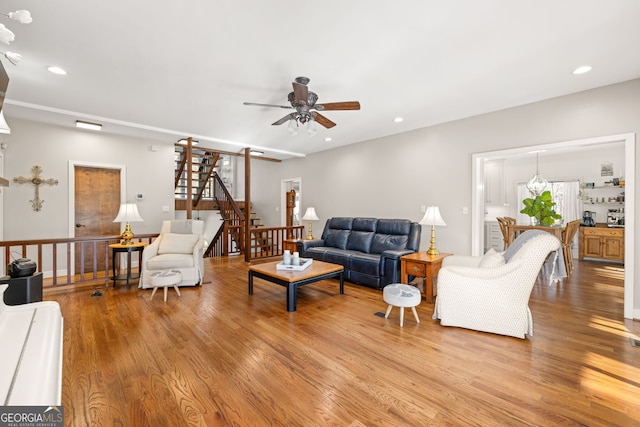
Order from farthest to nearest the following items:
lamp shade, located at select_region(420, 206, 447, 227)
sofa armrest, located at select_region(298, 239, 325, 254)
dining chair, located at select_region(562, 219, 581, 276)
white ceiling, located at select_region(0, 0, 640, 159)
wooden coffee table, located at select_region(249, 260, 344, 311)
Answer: sofa armrest, located at select_region(298, 239, 325, 254)
dining chair, located at select_region(562, 219, 581, 276)
lamp shade, located at select_region(420, 206, 447, 227)
wooden coffee table, located at select_region(249, 260, 344, 311)
white ceiling, located at select_region(0, 0, 640, 159)

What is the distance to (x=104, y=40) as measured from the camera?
95.0 inches

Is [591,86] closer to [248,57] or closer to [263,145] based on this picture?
[248,57]

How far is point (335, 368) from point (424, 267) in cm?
200

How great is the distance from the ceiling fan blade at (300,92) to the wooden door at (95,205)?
4701 mm

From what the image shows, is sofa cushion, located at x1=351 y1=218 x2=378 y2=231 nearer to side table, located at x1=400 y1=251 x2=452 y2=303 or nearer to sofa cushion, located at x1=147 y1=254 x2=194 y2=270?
side table, located at x1=400 y1=251 x2=452 y2=303

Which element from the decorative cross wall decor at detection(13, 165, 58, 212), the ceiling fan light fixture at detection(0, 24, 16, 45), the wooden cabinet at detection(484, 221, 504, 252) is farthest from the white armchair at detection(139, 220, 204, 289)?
the wooden cabinet at detection(484, 221, 504, 252)

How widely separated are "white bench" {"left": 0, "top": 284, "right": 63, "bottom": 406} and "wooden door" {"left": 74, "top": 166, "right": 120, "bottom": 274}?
496 centimetres

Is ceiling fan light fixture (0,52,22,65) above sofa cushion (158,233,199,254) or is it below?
above

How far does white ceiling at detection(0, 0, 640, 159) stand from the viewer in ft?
6.77

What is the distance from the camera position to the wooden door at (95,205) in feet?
17.2

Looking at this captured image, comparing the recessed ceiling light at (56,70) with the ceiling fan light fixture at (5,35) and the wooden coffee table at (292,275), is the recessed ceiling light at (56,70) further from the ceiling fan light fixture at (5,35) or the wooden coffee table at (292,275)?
the wooden coffee table at (292,275)

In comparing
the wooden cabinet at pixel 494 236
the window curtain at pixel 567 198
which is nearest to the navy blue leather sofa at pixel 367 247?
the wooden cabinet at pixel 494 236

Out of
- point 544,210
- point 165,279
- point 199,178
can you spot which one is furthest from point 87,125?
point 544,210

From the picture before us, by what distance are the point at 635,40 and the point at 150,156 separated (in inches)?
283
